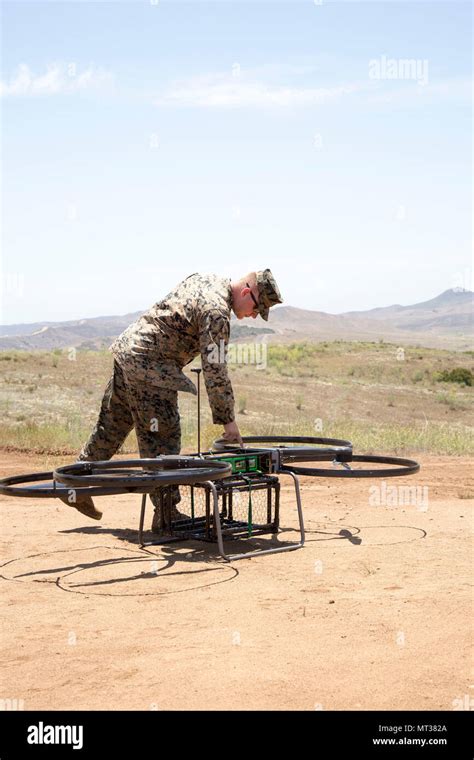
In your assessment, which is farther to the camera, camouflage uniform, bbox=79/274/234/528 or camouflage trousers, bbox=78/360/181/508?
camouflage trousers, bbox=78/360/181/508

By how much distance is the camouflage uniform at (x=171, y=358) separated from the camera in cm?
654

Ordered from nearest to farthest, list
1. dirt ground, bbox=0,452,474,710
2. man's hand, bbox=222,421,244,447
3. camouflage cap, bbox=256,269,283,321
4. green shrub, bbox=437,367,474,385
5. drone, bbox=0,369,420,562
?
dirt ground, bbox=0,452,474,710 → drone, bbox=0,369,420,562 → man's hand, bbox=222,421,244,447 → camouflage cap, bbox=256,269,283,321 → green shrub, bbox=437,367,474,385

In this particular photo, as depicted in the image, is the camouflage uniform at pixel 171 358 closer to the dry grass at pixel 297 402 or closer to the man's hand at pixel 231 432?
the man's hand at pixel 231 432

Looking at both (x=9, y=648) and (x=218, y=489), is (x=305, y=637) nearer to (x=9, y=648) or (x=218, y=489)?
(x=9, y=648)

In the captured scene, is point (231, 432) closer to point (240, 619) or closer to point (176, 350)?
point (176, 350)

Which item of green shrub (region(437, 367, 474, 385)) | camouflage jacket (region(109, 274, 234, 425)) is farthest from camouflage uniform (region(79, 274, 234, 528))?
green shrub (region(437, 367, 474, 385))

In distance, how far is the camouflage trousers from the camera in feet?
22.7

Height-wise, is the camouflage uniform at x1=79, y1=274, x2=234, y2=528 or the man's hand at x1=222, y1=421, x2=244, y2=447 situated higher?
the camouflage uniform at x1=79, y1=274, x2=234, y2=528

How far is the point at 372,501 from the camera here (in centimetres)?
908

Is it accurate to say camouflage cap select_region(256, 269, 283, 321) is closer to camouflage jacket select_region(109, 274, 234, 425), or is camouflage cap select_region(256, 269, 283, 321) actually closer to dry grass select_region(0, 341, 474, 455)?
camouflage jacket select_region(109, 274, 234, 425)

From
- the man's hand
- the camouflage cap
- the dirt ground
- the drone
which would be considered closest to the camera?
the dirt ground

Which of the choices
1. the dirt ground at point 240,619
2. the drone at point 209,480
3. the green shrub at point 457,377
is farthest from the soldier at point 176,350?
the green shrub at point 457,377

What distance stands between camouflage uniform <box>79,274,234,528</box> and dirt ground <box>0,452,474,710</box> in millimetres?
933
